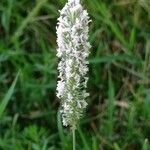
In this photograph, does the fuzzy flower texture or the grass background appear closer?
the fuzzy flower texture

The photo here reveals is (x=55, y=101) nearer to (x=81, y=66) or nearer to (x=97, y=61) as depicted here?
(x=97, y=61)

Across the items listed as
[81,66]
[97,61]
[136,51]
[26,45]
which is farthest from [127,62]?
[81,66]

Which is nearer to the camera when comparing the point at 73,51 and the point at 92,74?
the point at 73,51

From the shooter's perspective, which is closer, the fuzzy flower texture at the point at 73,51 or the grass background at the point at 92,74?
the fuzzy flower texture at the point at 73,51

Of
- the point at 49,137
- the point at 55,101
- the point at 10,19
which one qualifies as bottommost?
the point at 49,137
